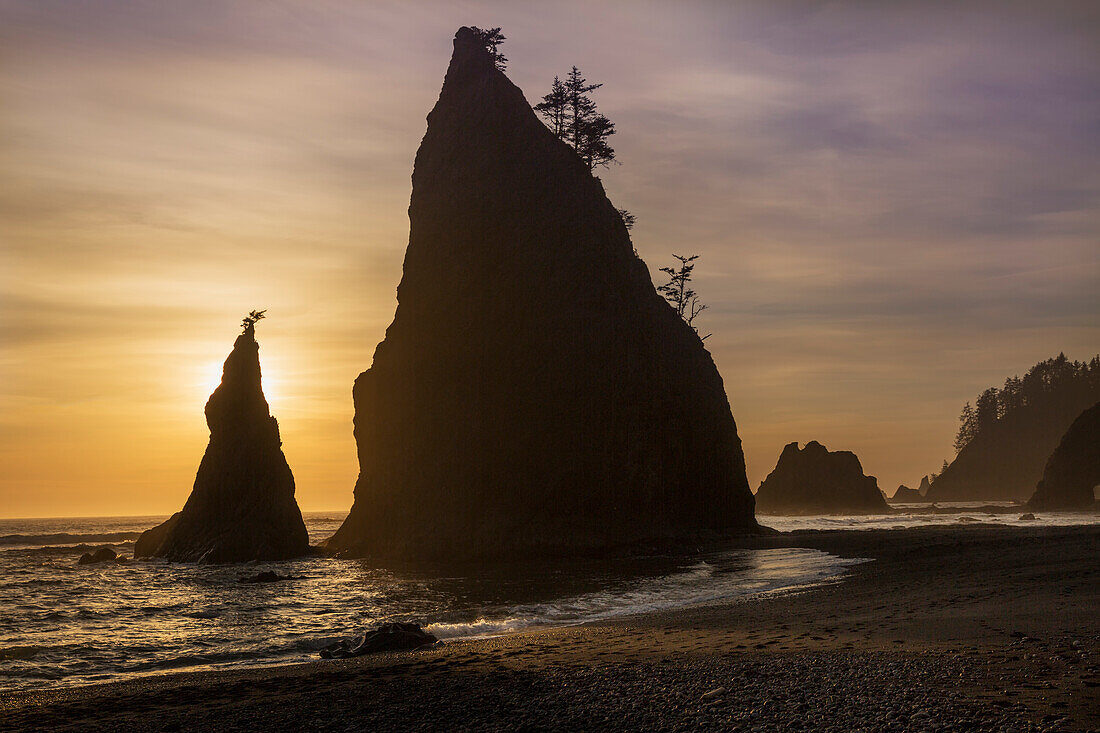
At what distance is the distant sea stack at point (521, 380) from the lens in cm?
4997

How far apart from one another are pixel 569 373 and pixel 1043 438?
153 meters

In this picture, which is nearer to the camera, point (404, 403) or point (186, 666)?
point (186, 666)

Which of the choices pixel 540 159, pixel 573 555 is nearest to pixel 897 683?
pixel 573 555

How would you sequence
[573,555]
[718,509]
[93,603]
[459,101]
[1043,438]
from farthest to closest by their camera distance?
[1043,438] < [459,101] < [718,509] < [573,555] < [93,603]

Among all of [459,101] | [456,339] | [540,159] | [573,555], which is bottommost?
[573,555]

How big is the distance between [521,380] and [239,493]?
25.3 meters

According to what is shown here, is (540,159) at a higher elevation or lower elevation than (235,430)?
higher

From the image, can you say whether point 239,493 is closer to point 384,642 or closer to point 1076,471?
point 384,642

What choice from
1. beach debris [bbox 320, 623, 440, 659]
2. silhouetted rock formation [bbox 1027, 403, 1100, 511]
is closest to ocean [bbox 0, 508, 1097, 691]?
beach debris [bbox 320, 623, 440, 659]

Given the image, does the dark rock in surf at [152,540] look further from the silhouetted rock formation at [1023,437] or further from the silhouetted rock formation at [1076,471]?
the silhouetted rock formation at [1023,437]

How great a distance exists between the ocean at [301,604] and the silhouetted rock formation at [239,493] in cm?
950

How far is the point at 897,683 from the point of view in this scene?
Answer: 33.1ft

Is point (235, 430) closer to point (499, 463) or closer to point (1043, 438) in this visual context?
point (499, 463)

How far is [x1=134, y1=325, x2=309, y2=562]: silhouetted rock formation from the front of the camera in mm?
56531
